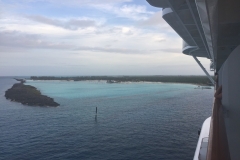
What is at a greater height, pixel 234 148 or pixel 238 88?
pixel 238 88

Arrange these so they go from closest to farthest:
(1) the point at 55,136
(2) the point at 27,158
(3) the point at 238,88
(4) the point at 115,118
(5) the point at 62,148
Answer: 1. (3) the point at 238,88
2. (2) the point at 27,158
3. (5) the point at 62,148
4. (1) the point at 55,136
5. (4) the point at 115,118

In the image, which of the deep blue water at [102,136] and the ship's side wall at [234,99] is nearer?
the ship's side wall at [234,99]

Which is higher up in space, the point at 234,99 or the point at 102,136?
the point at 234,99

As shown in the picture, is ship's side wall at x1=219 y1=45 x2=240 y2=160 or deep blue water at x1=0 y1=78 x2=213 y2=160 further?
deep blue water at x1=0 y1=78 x2=213 y2=160

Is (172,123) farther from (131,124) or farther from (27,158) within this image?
(27,158)

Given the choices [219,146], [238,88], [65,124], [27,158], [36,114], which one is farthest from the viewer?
[36,114]

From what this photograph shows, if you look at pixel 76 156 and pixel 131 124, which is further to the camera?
pixel 131 124

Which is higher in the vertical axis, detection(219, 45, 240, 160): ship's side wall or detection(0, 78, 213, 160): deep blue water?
detection(219, 45, 240, 160): ship's side wall

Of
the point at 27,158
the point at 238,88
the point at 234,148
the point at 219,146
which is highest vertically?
the point at 238,88

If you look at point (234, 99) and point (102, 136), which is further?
point (102, 136)

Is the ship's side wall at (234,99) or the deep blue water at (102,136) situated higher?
the ship's side wall at (234,99)

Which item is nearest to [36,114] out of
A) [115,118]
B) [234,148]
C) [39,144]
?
[115,118]
